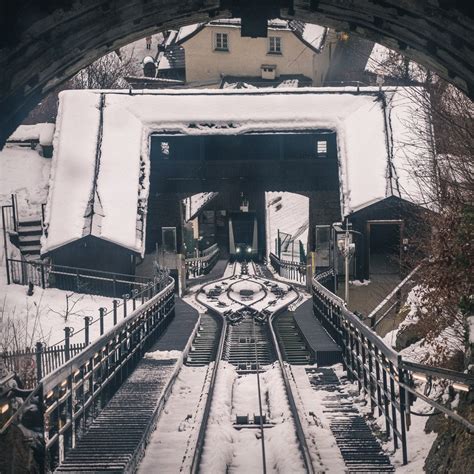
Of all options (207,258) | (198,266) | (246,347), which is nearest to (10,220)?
(198,266)

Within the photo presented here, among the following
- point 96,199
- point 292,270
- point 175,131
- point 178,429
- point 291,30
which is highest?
point 291,30

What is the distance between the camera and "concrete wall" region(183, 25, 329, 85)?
191ft

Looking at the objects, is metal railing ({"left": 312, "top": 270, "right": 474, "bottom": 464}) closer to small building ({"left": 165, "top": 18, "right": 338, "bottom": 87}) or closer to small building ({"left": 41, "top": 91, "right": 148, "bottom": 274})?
small building ({"left": 41, "top": 91, "right": 148, "bottom": 274})

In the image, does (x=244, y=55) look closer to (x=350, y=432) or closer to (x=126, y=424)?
(x=126, y=424)

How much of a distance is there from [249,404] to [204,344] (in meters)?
6.70

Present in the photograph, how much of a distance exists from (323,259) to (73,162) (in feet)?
41.0

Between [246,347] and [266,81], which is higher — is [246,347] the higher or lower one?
the lower one

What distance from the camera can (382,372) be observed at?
10.4m

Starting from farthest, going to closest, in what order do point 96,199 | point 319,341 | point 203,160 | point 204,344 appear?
1. point 203,160
2. point 96,199
3. point 204,344
4. point 319,341

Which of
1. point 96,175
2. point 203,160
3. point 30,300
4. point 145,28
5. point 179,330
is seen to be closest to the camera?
point 145,28

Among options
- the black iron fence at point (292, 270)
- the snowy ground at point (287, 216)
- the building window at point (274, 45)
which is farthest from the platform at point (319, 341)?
the building window at point (274, 45)

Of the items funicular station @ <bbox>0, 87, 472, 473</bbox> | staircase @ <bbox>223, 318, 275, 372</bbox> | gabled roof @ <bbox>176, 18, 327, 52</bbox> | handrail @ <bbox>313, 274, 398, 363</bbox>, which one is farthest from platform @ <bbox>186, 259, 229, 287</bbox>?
gabled roof @ <bbox>176, 18, 327, 52</bbox>

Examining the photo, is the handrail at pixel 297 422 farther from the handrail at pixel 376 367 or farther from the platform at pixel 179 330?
the platform at pixel 179 330

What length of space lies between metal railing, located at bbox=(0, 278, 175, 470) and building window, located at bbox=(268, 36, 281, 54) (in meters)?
44.2
